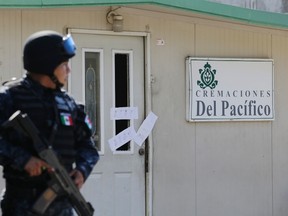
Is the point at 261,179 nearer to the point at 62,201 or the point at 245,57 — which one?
the point at 245,57

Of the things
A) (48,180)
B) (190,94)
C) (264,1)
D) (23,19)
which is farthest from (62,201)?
(264,1)

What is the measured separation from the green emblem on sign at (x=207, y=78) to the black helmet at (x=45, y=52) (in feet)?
13.1

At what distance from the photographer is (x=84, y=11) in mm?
7160

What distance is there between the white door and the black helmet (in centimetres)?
327

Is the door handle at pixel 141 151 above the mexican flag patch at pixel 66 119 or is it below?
below

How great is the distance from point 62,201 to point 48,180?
6.8 inches

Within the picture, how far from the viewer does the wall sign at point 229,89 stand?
7723 mm

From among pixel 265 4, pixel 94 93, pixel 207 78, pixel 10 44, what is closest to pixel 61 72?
pixel 10 44

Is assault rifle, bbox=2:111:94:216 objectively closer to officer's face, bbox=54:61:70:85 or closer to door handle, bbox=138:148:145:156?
officer's face, bbox=54:61:70:85

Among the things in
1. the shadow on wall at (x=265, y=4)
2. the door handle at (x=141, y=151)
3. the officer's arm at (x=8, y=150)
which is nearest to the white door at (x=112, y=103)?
the door handle at (x=141, y=151)

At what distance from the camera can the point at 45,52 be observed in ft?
12.6

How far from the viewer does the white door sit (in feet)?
23.8

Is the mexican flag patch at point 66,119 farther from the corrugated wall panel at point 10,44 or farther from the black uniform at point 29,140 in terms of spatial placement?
the corrugated wall panel at point 10,44

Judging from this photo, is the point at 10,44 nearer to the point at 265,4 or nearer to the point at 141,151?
the point at 141,151
